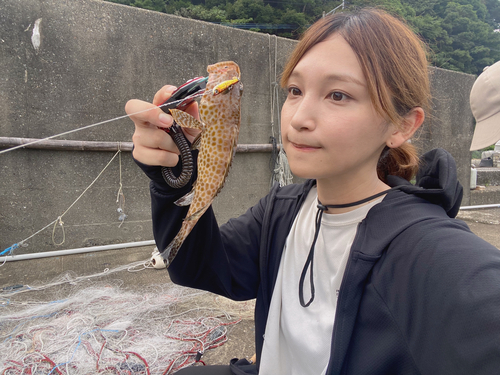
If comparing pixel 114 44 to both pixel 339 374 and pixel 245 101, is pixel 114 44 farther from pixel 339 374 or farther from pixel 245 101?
pixel 339 374

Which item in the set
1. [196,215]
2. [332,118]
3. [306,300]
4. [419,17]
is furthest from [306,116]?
[419,17]

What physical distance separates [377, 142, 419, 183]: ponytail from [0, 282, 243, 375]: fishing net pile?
209 cm

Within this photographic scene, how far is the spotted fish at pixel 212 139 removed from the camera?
1.24 m

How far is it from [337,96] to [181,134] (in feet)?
2.28

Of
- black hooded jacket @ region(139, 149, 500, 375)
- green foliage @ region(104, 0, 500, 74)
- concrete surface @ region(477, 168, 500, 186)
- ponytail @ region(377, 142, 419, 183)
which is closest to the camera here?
black hooded jacket @ region(139, 149, 500, 375)

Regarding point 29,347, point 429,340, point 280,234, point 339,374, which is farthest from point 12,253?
point 429,340

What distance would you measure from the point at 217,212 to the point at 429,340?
5.00 meters

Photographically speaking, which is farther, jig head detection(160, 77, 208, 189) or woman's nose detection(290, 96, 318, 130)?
jig head detection(160, 77, 208, 189)

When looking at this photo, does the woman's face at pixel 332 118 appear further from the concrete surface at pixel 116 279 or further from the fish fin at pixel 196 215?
the concrete surface at pixel 116 279

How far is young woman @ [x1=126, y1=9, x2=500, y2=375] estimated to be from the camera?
2.81ft

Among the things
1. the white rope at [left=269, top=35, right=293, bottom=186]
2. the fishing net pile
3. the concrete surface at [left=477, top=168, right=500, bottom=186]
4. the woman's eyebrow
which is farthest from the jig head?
the concrete surface at [left=477, top=168, right=500, bottom=186]

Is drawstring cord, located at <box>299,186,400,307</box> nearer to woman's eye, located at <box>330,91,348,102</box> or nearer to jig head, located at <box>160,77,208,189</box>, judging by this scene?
woman's eye, located at <box>330,91,348,102</box>

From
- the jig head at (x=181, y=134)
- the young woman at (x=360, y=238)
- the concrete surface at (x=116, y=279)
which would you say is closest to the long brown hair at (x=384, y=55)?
the young woman at (x=360, y=238)

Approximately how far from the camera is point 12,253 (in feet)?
13.5
